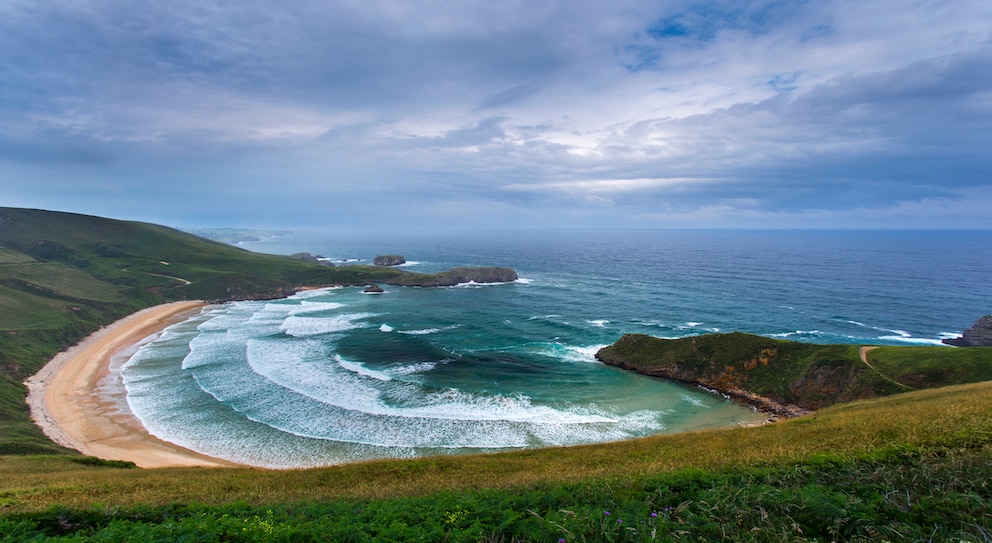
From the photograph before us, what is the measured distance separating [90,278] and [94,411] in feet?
333

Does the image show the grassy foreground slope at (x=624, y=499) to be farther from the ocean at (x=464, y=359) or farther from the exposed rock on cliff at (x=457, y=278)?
the exposed rock on cliff at (x=457, y=278)

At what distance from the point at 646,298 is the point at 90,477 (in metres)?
111

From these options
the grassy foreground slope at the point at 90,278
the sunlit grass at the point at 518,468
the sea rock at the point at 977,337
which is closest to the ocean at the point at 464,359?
the sea rock at the point at 977,337

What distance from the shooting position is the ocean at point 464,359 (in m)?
44.5

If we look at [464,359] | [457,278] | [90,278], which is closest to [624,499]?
[464,359]

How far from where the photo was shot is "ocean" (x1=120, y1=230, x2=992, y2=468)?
146ft

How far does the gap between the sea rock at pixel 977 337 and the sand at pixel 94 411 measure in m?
112

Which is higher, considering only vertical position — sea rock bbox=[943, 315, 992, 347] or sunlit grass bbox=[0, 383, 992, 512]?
sunlit grass bbox=[0, 383, 992, 512]

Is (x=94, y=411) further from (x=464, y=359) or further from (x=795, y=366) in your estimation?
(x=795, y=366)

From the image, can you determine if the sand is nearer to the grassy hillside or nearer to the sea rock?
the grassy hillside

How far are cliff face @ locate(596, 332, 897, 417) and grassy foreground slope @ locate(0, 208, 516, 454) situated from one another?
69.4 metres

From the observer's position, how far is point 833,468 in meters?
15.6

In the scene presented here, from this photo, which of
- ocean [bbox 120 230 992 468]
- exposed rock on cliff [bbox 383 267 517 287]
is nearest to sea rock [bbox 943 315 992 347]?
ocean [bbox 120 230 992 468]

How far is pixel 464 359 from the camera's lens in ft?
219
